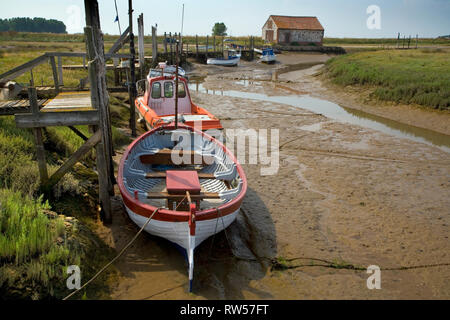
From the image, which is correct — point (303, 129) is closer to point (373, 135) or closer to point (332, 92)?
point (373, 135)

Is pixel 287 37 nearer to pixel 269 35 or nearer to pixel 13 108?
pixel 269 35

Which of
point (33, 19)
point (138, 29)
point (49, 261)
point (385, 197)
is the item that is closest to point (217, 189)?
point (49, 261)

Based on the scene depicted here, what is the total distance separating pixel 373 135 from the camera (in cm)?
1398

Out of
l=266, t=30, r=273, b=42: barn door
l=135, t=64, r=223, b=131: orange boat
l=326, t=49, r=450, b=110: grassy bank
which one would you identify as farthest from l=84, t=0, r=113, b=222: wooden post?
l=266, t=30, r=273, b=42: barn door

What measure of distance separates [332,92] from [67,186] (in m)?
20.7

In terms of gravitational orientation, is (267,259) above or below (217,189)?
below

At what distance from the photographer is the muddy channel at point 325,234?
5340mm

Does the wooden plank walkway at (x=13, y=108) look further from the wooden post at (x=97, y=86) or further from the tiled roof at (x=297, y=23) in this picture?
the tiled roof at (x=297, y=23)

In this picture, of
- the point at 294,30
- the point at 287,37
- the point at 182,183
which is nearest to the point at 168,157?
the point at 182,183

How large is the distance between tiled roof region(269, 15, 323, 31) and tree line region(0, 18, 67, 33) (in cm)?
8774

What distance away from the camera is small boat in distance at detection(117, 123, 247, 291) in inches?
214

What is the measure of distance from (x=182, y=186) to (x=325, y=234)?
3103 millimetres

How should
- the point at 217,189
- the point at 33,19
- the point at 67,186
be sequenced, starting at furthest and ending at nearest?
the point at 33,19, the point at 217,189, the point at 67,186

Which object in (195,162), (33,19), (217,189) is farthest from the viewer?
(33,19)
